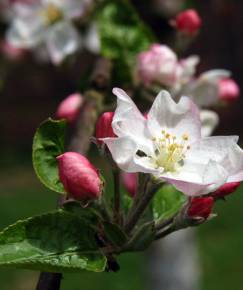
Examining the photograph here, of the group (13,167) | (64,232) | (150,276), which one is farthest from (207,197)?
(13,167)

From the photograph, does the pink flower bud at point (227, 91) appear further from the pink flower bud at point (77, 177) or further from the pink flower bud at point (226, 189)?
the pink flower bud at point (77, 177)

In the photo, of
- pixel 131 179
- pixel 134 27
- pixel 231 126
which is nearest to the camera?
pixel 131 179

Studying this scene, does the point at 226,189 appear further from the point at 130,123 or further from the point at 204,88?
the point at 204,88

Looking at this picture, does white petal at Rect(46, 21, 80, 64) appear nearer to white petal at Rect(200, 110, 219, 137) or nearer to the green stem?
white petal at Rect(200, 110, 219, 137)

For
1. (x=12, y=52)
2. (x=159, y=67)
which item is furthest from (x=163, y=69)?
(x=12, y=52)

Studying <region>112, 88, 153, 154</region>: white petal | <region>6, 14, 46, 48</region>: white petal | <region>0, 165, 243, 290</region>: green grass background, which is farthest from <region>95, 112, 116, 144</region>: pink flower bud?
<region>0, 165, 243, 290</region>: green grass background

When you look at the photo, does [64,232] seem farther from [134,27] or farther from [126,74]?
[134,27]

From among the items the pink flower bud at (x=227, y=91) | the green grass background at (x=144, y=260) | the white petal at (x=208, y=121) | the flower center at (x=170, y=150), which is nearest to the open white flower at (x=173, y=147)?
the flower center at (x=170, y=150)
